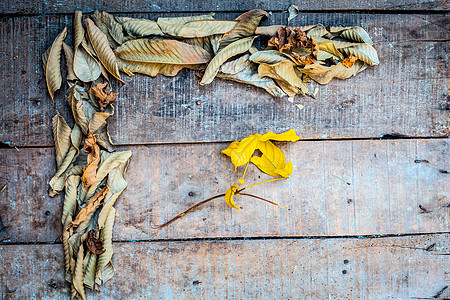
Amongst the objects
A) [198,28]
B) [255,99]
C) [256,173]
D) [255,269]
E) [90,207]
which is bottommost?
[255,269]

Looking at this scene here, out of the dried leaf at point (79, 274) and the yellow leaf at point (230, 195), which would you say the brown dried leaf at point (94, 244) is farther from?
the yellow leaf at point (230, 195)

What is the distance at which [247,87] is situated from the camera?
102 centimetres

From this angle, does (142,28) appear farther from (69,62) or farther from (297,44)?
(297,44)

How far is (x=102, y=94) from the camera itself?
96cm

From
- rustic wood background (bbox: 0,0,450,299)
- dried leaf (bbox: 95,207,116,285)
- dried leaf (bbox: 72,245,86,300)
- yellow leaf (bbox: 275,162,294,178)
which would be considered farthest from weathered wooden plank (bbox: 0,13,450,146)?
dried leaf (bbox: 72,245,86,300)

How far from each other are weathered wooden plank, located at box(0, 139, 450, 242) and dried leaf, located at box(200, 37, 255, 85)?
22cm

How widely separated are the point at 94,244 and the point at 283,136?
69 cm

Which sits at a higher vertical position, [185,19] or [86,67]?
[185,19]

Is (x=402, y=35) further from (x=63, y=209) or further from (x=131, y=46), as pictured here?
(x=63, y=209)

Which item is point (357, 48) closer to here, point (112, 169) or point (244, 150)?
point (244, 150)

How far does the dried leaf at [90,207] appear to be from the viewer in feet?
3.20

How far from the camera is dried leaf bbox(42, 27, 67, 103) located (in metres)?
0.98

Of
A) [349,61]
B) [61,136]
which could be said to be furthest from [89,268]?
[349,61]

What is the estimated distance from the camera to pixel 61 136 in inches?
39.1
